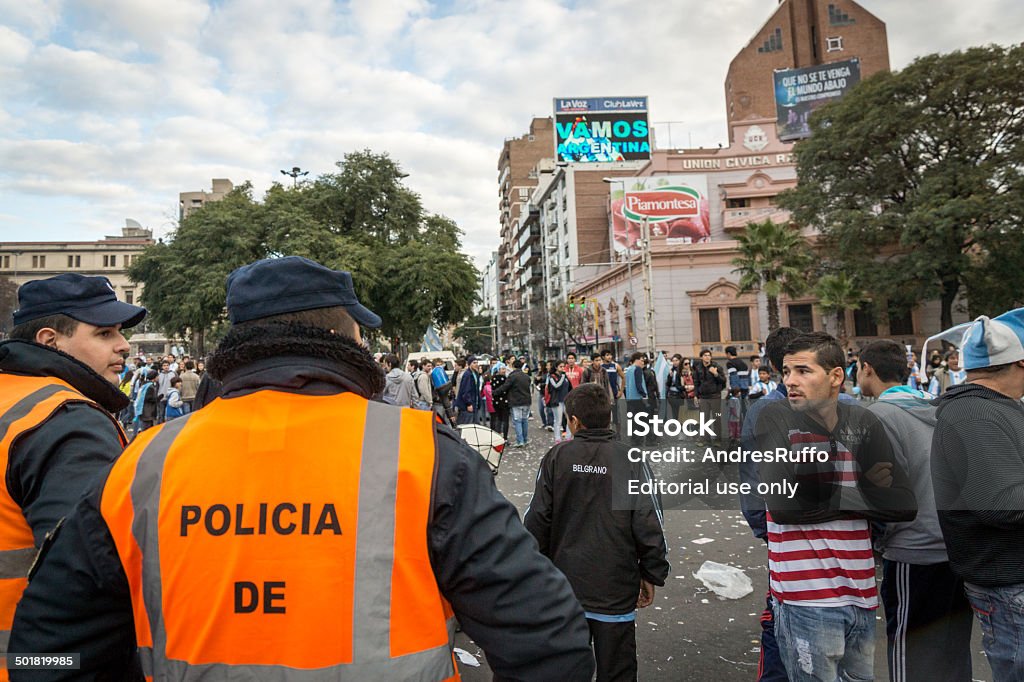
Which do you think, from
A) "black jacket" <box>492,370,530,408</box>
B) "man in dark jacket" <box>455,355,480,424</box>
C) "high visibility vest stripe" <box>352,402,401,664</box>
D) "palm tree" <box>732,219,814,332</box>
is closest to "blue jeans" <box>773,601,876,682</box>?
"high visibility vest stripe" <box>352,402,401,664</box>

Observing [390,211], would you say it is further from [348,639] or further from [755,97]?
[755,97]

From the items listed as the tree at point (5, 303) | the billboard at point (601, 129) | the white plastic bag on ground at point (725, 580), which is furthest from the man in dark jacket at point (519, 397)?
the billboard at point (601, 129)

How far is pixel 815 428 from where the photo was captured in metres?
2.63

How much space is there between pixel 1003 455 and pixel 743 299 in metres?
37.3

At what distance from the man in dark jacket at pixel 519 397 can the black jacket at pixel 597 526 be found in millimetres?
10506

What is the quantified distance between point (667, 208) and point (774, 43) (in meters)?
23.5

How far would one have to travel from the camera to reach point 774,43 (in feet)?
188

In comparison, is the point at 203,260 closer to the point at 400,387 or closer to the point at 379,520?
the point at 400,387

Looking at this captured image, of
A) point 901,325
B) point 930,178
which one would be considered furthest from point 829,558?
point 901,325

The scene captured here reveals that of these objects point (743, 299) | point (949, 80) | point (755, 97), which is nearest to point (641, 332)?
point (743, 299)

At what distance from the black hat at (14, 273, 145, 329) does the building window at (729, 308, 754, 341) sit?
125 feet

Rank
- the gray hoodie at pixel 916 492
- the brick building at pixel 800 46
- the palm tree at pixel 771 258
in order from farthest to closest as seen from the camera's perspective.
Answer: the brick building at pixel 800 46 < the palm tree at pixel 771 258 < the gray hoodie at pixel 916 492

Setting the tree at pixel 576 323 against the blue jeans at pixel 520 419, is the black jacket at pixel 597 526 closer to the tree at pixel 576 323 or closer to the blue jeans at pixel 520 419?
the blue jeans at pixel 520 419

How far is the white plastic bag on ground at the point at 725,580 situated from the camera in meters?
5.07
